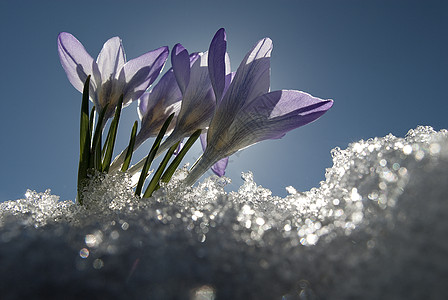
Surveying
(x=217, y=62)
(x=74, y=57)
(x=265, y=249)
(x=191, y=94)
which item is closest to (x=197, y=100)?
(x=191, y=94)

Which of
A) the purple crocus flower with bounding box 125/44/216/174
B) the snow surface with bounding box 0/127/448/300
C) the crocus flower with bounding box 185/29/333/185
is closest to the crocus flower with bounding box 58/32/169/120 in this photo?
the purple crocus flower with bounding box 125/44/216/174

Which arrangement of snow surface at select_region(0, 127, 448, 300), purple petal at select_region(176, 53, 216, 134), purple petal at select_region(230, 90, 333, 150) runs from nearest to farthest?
snow surface at select_region(0, 127, 448, 300), purple petal at select_region(230, 90, 333, 150), purple petal at select_region(176, 53, 216, 134)

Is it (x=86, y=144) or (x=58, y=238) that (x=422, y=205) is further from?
(x=86, y=144)

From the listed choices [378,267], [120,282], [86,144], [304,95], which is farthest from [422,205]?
[86,144]

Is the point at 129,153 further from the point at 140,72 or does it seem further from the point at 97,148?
the point at 140,72

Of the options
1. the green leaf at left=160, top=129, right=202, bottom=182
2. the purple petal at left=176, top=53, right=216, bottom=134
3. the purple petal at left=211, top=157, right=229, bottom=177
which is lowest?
the green leaf at left=160, top=129, right=202, bottom=182

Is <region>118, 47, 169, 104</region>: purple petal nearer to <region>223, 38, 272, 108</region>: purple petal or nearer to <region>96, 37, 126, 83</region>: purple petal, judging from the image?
<region>96, 37, 126, 83</region>: purple petal

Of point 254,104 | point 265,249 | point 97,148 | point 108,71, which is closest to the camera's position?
point 265,249
